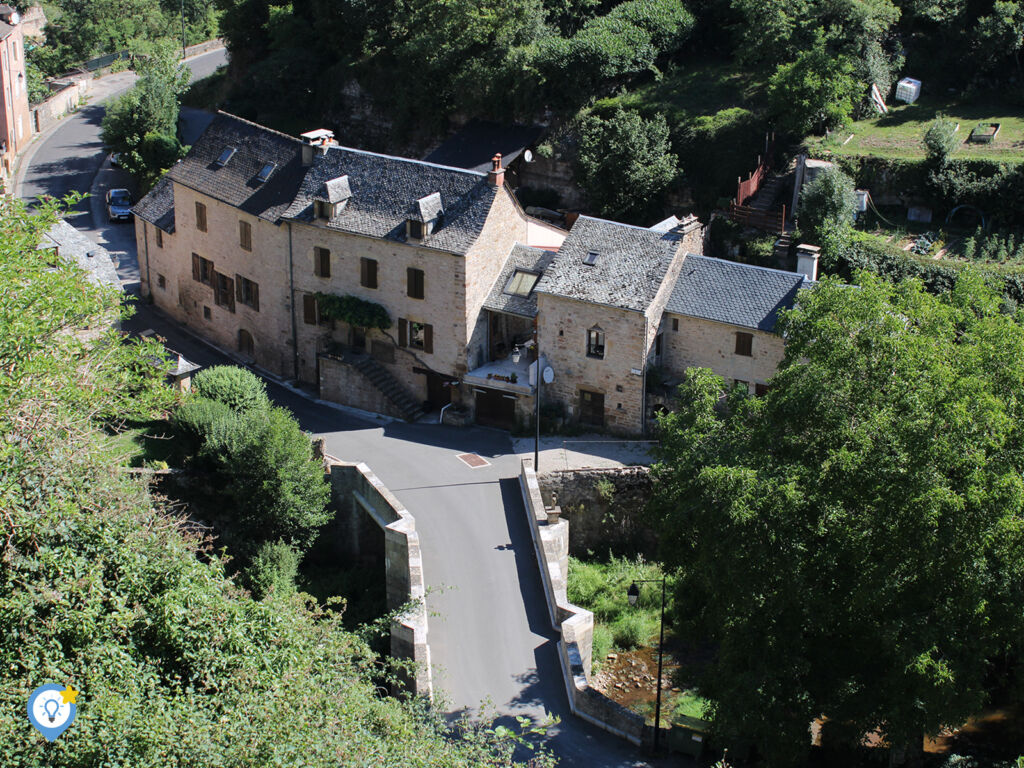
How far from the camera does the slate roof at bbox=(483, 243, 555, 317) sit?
44.1 metres

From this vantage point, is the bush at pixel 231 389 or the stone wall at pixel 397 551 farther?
the bush at pixel 231 389

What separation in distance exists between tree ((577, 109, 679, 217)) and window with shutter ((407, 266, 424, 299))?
33.4 feet

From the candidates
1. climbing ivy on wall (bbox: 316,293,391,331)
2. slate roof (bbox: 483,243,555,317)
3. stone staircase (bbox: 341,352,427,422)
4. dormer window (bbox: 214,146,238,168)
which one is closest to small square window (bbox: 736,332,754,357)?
slate roof (bbox: 483,243,555,317)

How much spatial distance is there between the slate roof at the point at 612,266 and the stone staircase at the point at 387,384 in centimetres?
661

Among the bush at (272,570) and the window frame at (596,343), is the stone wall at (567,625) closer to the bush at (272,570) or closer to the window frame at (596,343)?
the window frame at (596,343)

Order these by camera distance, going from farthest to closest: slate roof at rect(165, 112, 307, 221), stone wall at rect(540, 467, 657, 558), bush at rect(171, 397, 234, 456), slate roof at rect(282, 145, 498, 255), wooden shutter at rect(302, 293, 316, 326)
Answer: slate roof at rect(165, 112, 307, 221) → wooden shutter at rect(302, 293, 316, 326) → slate roof at rect(282, 145, 498, 255) → stone wall at rect(540, 467, 657, 558) → bush at rect(171, 397, 234, 456)

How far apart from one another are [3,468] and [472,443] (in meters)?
17.6

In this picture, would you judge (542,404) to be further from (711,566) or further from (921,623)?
(921,623)

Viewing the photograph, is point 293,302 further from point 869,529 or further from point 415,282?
point 869,529

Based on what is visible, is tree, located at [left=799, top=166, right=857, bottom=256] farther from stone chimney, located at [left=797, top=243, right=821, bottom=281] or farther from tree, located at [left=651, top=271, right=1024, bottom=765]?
tree, located at [left=651, top=271, right=1024, bottom=765]

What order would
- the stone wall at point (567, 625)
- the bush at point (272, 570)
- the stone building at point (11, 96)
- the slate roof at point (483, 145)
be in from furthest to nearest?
the stone building at point (11, 96) → the slate roof at point (483, 145) → the bush at point (272, 570) → the stone wall at point (567, 625)

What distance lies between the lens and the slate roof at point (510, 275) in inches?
1737

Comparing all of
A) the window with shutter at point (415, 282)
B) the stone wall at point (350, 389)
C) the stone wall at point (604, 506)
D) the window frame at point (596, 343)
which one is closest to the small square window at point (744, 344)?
the window frame at point (596, 343)

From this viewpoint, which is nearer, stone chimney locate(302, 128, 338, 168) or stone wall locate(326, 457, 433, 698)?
stone wall locate(326, 457, 433, 698)
